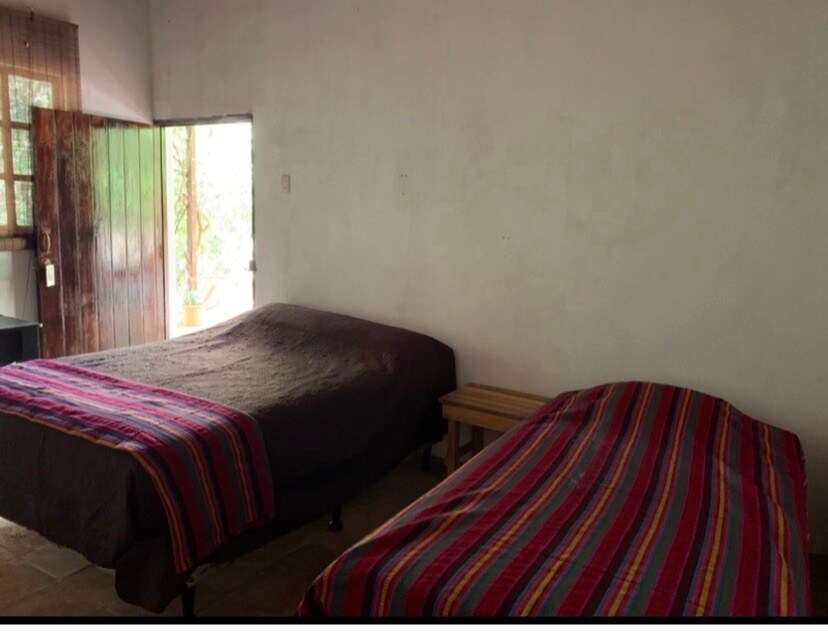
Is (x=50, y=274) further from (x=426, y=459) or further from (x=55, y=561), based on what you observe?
(x=426, y=459)

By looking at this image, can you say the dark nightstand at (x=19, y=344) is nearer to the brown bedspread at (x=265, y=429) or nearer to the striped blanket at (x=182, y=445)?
the brown bedspread at (x=265, y=429)

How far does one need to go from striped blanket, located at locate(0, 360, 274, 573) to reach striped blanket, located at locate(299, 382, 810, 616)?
0.67 metres

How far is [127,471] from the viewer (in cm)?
200

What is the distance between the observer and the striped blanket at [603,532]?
1446mm

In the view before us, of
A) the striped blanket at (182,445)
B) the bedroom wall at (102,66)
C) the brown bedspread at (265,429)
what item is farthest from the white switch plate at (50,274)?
the striped blanket at (182,445)

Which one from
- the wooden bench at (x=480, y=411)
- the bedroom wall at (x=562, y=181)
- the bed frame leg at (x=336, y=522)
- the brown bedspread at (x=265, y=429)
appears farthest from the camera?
the wooden bench at (x=480, y=411)

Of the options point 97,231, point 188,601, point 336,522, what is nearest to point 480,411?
point 336,522

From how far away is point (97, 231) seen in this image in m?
4.26

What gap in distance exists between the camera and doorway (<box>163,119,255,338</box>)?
631 centimetres

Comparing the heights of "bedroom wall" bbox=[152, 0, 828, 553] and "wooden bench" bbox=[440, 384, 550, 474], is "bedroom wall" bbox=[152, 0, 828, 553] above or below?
above

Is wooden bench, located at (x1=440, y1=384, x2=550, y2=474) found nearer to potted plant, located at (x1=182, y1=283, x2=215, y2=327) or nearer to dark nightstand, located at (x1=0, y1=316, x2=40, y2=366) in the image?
dark nightstand, located at (x1=0, y1=316, x2=40, y2=366)

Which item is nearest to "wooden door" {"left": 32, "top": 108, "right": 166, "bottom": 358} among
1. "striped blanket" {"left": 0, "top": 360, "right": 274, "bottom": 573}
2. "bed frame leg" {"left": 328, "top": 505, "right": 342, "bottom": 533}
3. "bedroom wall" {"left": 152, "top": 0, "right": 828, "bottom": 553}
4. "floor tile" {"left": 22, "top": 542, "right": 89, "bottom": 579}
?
"bedroom wall" {"left": 152, "top": 0, "right": 828, "bottom": 553}

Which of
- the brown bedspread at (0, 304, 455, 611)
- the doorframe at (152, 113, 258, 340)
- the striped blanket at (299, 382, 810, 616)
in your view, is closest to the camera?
the striped blanket at (299, 382, 810, 616)

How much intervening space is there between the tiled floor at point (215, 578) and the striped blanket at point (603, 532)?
72 cm
